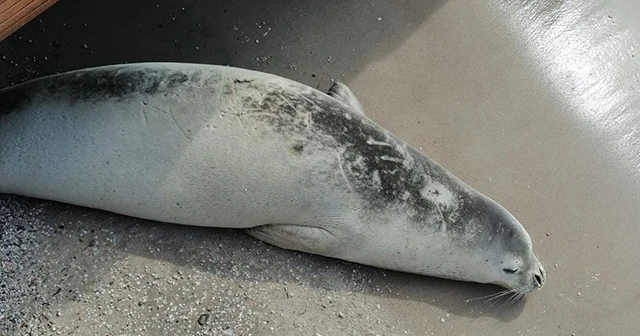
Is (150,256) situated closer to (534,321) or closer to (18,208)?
(18,208)

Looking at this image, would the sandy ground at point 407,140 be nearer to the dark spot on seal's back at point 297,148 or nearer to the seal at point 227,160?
the seal at point 227,160

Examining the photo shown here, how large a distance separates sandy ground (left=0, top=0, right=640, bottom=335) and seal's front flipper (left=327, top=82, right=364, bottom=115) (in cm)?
12

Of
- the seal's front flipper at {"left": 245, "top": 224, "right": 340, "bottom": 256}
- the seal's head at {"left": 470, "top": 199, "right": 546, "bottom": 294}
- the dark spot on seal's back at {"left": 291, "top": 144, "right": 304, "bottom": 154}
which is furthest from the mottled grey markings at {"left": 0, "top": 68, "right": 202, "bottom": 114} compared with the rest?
the seal's head at {"left": 470, "top": 199, "right": 546, "bottom": 294}

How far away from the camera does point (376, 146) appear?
7.77ft

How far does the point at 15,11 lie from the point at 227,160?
0.75 m

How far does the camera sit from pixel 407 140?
282 cm

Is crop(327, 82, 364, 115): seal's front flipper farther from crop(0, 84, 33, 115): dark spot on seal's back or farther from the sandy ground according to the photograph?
crop(0, 84, 33, 115): dark spot on seal's back

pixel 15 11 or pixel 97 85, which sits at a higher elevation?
pixel 15 11

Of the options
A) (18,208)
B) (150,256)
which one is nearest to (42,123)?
(18,208)

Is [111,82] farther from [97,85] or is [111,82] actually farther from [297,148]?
[297,148]

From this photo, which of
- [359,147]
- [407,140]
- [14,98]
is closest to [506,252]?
[407,140]

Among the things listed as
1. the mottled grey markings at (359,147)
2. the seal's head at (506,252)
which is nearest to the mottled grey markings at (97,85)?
the mottled grey markings at (359,147)

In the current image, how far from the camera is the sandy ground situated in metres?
2.35

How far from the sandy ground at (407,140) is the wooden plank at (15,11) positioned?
73 centimetres
